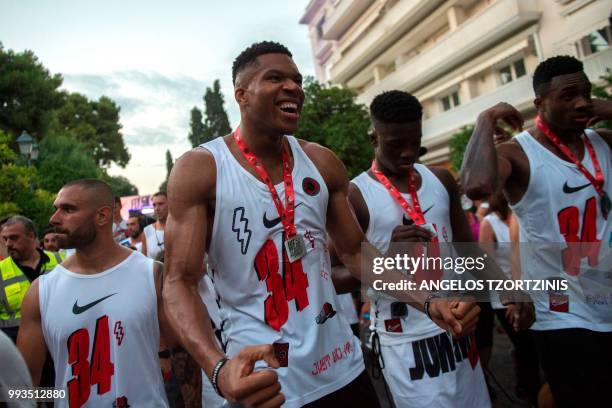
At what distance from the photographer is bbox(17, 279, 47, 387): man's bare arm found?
264 cm

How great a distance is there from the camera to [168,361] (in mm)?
3289

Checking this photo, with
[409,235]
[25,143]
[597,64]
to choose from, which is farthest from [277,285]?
[597,64]

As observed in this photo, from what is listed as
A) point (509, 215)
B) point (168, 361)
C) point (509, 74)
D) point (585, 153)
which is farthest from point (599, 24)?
point (168, 361)

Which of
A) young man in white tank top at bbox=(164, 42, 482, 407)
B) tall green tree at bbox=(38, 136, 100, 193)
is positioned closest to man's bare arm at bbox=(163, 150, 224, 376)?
young man in white tank top at bbox=(164, 42, 482, 407)

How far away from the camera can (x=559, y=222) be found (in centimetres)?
278

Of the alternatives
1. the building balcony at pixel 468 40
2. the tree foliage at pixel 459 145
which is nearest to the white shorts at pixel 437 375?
the tree foliage at pixel 459 145

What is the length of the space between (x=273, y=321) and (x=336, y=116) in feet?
72.7

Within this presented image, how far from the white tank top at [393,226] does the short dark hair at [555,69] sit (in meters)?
0.93

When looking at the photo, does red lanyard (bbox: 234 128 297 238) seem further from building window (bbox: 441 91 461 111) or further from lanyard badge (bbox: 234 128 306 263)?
building window (bbox: 441 91 461 111)

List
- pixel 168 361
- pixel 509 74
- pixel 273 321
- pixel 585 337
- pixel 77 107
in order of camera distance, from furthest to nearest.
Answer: pixel 77 107, pixel 509 74, pixel 168 361, pixel 585 337, pixel 273 321

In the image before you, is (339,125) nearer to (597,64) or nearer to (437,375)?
(597,64)

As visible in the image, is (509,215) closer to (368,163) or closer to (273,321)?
(273,321)

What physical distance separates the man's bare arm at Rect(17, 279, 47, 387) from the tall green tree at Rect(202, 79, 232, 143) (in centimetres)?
5252

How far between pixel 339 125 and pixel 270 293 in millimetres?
21329
